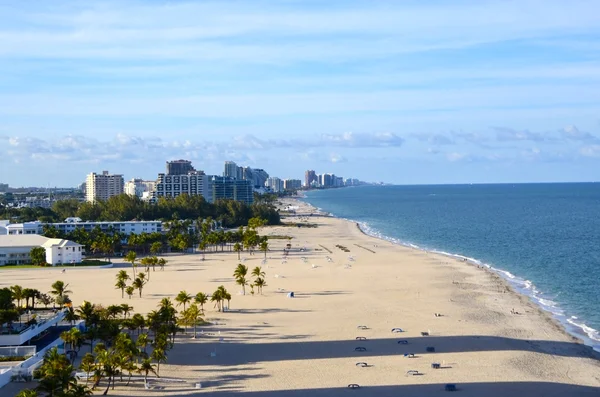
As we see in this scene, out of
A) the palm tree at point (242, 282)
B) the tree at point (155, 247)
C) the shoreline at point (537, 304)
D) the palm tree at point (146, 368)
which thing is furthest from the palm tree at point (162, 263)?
the palm tree at point (146, 368)

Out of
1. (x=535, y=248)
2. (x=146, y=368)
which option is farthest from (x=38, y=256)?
(x=535, y=248)

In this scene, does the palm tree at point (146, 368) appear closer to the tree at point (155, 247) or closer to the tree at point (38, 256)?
the tree at point (38, 256)

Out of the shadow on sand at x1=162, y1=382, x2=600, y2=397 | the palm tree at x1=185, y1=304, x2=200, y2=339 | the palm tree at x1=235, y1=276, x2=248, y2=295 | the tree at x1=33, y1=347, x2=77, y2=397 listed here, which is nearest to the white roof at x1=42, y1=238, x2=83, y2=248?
the palm tree at x1=235, y1=276, x2=248, y2=295

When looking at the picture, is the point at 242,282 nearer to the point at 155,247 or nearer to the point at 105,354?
the point at 105,354

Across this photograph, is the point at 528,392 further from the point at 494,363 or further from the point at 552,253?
the point at 552,253

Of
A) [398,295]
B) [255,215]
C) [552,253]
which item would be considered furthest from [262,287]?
[255,215]

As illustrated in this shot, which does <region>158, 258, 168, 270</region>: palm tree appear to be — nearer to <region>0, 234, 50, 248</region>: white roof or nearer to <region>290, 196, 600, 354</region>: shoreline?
<region>0, 234, 50, 248</region>: white roof
